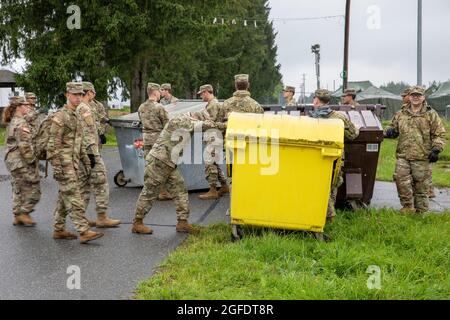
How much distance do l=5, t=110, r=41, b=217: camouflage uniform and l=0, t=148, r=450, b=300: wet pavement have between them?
1.12ft

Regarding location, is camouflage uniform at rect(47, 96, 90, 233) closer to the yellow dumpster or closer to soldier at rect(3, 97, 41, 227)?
soldier at rect(3, 97, 41, 227)

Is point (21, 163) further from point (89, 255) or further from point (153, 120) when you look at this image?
point (153, 120)

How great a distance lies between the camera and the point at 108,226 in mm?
7227

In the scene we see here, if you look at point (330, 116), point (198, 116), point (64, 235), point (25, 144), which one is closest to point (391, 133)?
point (330, 116)

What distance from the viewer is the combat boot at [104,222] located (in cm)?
722

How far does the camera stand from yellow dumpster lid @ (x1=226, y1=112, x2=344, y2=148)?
230 inches

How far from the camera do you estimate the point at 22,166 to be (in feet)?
24.1

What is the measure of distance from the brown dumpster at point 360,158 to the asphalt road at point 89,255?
1722mm

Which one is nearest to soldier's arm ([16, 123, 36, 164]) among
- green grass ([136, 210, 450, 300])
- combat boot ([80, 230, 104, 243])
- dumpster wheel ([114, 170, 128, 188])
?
combat boot ([80, 230, 104, 243])

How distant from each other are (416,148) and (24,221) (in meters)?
5.11
